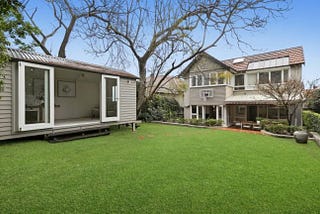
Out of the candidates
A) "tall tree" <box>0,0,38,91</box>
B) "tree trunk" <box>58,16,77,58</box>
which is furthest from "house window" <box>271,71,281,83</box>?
"tree trunk" <box>58,16,77,58</box>

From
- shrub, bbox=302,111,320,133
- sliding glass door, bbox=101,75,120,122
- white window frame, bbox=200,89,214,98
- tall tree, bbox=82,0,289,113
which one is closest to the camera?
sliding glass door, bbox=101,75,120,122

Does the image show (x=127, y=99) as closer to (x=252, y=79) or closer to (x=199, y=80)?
(x=199, y=80)

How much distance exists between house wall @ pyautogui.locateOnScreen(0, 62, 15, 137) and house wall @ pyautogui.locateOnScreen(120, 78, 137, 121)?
4757 millimetres

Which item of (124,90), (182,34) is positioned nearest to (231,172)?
(124,90)

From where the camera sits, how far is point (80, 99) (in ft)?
39.7

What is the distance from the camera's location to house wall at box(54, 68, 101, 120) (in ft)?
35.5

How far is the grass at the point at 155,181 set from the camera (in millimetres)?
2809

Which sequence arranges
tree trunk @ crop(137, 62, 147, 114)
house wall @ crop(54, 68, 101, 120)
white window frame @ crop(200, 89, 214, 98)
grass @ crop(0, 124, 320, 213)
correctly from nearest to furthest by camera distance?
1. grass @ crop(0, 124, 320, 213)
2. house wall @ crop(54, 68, 101, 120)
3. tree trunk @ crop(137, 62, 147, 114)
4. white window frame @ crop(200, 89, 214, 98)

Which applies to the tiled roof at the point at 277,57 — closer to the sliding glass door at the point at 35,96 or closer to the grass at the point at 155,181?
the grass at the point at 155,181

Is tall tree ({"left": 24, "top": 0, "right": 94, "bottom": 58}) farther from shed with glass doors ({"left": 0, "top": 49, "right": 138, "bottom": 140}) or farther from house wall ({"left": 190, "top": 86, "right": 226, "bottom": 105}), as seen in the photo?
house wall ({"left": 190, "top": 86, "right": 226, "bottom": 105})

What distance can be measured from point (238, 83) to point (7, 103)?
16447 mm

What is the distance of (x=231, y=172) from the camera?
4281 millimetres

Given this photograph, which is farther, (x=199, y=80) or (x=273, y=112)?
(x=199, y=80)

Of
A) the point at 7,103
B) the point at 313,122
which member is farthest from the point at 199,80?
the point at 7,103
